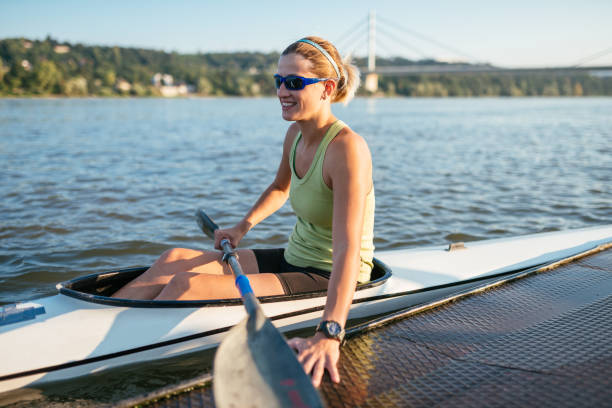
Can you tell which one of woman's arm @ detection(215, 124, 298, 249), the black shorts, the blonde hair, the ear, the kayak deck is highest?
the blonde hair

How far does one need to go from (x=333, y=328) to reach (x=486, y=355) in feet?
2.52

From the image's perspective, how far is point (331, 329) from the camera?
172cm

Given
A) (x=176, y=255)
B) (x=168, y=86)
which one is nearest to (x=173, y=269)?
(x=176, y=255)

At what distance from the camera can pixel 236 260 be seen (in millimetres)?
2418

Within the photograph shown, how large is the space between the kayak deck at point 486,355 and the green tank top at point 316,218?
373 millimetres

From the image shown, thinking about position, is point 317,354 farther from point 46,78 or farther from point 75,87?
point 46,78

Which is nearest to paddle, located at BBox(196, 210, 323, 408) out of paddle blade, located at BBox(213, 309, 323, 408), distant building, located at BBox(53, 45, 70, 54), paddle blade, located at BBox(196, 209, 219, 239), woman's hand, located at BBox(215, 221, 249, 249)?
paddle blade, located at BBox(213, 309, 323, 408)

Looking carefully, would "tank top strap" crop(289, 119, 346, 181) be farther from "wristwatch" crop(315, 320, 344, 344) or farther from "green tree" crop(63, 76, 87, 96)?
"green tree" crop(63, 76, 87, 96)

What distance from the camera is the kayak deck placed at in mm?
1771

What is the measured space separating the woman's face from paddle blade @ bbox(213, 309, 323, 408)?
91cm

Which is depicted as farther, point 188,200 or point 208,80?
point 208,80

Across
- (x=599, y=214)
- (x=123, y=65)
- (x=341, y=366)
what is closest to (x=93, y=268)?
(x=341, y=366)

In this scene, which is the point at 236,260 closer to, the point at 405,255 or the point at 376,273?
the point at 376,273

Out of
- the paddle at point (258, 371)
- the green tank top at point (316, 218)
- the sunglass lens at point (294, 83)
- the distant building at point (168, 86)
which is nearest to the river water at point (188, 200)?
the green tank top at point (316, 218)
